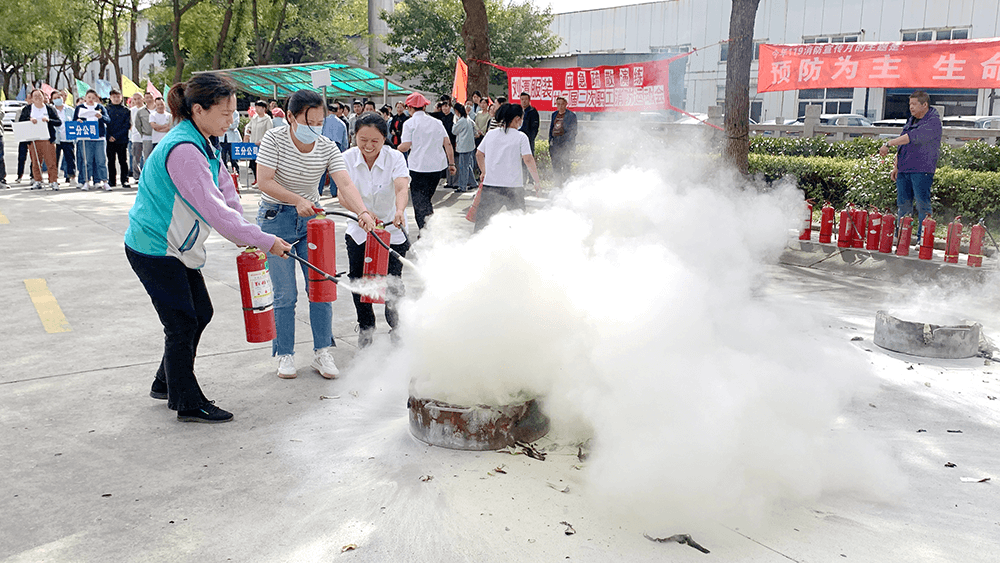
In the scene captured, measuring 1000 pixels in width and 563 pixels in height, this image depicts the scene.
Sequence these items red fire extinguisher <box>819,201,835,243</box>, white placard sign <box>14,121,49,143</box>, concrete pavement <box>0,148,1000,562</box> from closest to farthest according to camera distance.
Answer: concrete pavement <box>0,148,1000,562</box> → red fire extinguisher <box>819,201,835,243</box> → white placard sign <box>14,121,49,143</box>

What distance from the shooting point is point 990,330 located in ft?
19.5

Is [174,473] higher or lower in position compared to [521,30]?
lower

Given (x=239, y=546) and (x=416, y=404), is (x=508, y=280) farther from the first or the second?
(x=239, y=546)

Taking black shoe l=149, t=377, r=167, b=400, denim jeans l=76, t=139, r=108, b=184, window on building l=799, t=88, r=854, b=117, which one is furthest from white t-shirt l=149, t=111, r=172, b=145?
window on building l=799, t=88, r=854, b=117

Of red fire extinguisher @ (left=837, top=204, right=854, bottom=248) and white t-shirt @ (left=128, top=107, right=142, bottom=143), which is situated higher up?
Result: white t-shirt @ (left=128, top=107, right=142, bottom=143)

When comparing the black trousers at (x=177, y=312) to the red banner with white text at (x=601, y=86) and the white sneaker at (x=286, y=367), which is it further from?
the red banner with white text at (x=601, y=86)

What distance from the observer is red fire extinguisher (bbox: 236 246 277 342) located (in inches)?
150

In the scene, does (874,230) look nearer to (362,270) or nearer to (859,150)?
(859,150)

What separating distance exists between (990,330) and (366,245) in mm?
4722

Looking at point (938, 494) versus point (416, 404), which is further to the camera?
point (416, 404)

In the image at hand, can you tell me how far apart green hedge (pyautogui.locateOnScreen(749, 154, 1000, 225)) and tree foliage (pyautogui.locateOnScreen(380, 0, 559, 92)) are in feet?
83.4

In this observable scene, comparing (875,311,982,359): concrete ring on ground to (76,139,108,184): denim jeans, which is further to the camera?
(76,139,108,184): denim jeans

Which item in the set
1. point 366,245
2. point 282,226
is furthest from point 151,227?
point 366,245

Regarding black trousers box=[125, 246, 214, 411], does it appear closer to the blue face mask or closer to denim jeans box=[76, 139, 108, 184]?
the blue face mask
